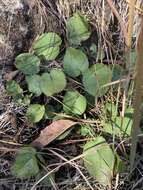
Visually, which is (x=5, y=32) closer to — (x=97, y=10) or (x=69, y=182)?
(x=97, y=10)

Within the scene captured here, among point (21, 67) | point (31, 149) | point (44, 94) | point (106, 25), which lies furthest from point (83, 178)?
point (106, 25)

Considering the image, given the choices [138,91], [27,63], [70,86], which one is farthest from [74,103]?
[138,91]

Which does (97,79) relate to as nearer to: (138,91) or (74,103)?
(74,103)

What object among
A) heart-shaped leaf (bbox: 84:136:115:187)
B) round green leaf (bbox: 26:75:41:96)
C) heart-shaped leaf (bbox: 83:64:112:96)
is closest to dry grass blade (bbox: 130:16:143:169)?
heart-shaped leaf (bbox: 84:136:115:187)

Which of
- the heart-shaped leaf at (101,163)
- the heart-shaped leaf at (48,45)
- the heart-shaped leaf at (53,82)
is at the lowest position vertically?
the heart-shaped leaf at (101,163)

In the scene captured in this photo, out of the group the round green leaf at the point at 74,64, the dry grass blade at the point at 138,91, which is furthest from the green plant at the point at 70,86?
the dry grass blade at the point at 138,91

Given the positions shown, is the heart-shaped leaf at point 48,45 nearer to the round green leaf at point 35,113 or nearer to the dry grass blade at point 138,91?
the round green leaf at point 35,113

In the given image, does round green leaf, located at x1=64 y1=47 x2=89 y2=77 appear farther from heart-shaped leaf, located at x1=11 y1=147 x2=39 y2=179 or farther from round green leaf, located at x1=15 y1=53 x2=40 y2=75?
heart-shaped leaf, located at x1=11 y1=147 x2=39 y2=179
